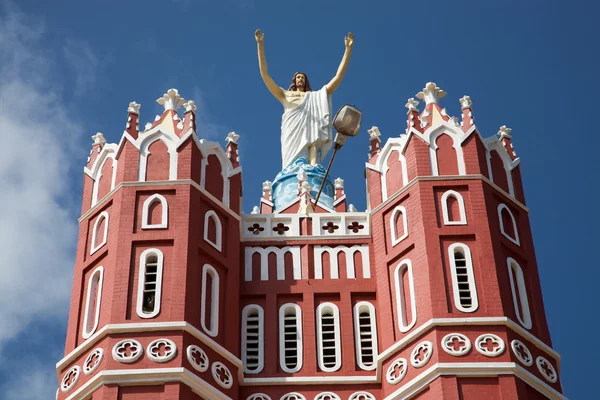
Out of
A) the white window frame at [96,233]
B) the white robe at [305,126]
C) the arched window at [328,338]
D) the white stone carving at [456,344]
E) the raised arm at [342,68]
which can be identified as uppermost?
the raised arm at [342,68]

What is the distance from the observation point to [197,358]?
31.5 metres

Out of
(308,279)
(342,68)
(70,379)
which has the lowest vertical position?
(70,379)

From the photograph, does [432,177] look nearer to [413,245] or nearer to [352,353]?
[413,245]

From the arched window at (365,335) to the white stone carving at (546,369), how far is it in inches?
134

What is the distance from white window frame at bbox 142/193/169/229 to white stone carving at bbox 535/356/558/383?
8.31m

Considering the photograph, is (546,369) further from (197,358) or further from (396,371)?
(197,358)

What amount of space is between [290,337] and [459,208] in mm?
4600

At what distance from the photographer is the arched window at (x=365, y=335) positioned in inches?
1313

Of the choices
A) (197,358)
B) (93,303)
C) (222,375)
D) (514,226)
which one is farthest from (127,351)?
(514,226)

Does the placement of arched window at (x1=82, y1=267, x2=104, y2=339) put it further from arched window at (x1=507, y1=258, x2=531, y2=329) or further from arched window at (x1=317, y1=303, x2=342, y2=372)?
arched window at (x1=507, y1=258, x2=531, y2=329)

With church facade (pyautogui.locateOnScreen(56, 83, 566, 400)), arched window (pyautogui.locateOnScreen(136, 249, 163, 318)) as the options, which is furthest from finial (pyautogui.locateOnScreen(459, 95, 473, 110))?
arched window (pyautogui.locateOnScreen(136, 249, 163, 318))

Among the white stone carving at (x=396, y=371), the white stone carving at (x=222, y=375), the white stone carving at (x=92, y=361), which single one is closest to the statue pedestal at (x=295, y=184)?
the white stone carving at (x=396, y=371)

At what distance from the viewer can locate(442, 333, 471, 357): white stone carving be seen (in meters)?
31.5

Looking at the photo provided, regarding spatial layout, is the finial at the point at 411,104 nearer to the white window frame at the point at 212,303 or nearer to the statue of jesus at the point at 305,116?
the statue of jesus at the point at 305,116
